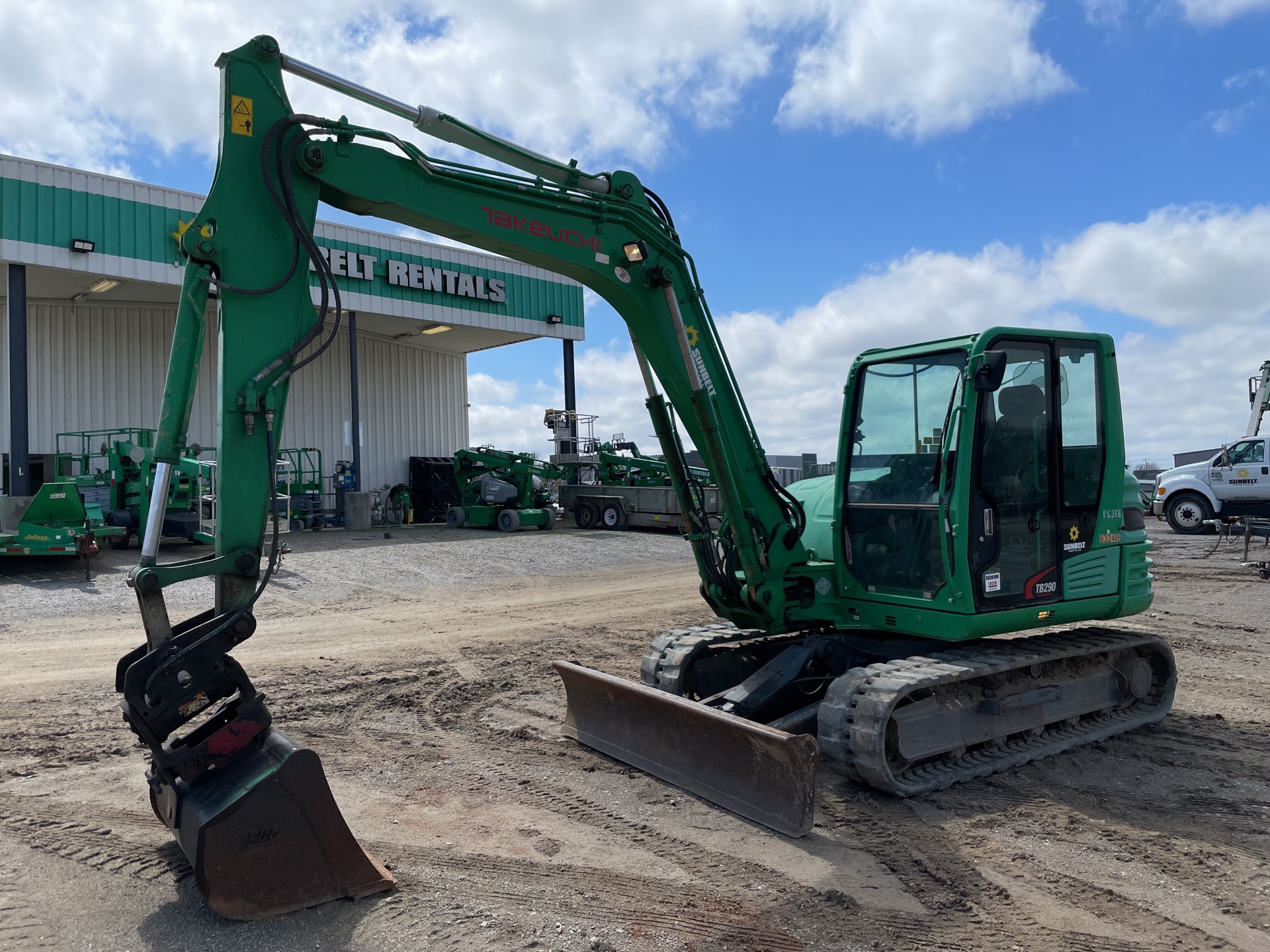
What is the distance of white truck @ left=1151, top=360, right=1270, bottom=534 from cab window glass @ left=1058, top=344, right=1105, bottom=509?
741 inches

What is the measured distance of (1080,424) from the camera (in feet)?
21.0

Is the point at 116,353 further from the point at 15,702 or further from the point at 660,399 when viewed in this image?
the point at 660,399

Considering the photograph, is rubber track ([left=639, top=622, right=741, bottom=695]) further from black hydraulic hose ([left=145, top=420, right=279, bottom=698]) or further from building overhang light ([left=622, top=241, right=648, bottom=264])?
black hydraulic hose ([left=145, top=420, right=279, bottom=698])

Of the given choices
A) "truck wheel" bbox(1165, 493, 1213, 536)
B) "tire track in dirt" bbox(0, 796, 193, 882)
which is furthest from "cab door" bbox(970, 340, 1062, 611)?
"truck wheel" bbox(1165, 493, 1213, 536)

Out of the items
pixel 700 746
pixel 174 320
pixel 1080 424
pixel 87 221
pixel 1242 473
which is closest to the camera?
pixel 700 746

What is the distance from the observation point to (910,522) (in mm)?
6102

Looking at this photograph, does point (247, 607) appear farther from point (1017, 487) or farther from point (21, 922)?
point (1017, 487)

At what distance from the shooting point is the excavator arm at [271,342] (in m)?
3.99

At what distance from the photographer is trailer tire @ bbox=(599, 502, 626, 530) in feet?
80.3

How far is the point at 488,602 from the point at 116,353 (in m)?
16.5

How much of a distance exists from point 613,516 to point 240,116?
20273 mm

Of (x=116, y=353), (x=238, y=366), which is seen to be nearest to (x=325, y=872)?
(x=238, y=366)

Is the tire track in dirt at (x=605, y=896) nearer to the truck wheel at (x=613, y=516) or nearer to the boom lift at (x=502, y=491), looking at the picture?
the boom lift at (x=502, y=491)

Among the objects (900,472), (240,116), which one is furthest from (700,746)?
(240,116)
